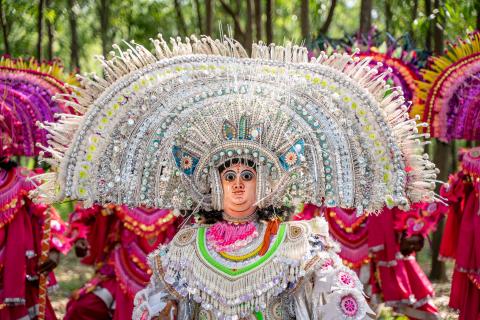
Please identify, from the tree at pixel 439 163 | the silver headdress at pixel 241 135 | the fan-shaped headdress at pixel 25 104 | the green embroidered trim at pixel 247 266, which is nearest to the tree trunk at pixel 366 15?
the tree at pixel 439 163

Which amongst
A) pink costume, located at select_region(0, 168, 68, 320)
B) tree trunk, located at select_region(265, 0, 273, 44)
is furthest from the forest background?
pink costume, located at select_region(0, 168, 68, 320)

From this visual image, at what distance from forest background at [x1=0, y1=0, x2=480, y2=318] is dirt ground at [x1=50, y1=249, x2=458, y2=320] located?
34 millimetres

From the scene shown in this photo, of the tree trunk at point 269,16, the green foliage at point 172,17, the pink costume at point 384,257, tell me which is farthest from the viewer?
the green foliage at point 172,17

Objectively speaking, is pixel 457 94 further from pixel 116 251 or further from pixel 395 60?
pixel 116 251

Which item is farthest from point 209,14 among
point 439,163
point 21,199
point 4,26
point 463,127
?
point 463,127

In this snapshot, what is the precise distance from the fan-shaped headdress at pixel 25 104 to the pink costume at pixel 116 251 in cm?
84

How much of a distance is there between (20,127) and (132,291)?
1.58m

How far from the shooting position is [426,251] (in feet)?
39.4

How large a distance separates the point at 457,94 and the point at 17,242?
359 cm

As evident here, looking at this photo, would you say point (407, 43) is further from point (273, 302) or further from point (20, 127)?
point (273, 302)

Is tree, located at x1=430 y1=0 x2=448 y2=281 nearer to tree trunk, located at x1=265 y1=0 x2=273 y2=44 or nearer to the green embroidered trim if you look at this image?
tree trunk, located at x1=265 y1=0 x2=273 y2=44

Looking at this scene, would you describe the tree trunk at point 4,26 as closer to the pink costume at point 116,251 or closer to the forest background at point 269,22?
the forest background at point 269,22

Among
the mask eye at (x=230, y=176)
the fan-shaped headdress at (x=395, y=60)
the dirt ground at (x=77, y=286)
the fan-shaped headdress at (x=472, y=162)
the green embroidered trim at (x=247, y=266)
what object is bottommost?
the dirt ground at (x=77, y=286)

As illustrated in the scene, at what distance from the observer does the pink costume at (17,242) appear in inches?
248
